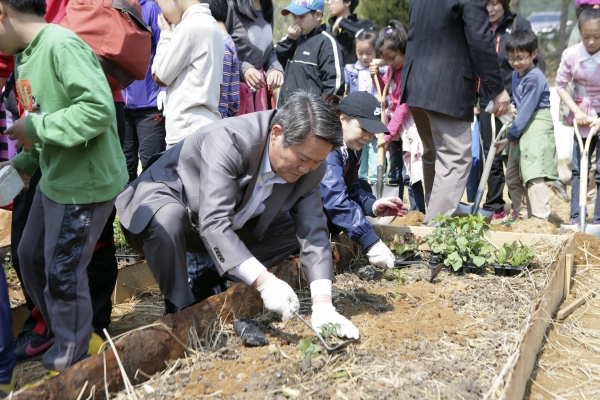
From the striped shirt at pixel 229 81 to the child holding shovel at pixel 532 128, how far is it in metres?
2.72

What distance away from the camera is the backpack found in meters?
2.88

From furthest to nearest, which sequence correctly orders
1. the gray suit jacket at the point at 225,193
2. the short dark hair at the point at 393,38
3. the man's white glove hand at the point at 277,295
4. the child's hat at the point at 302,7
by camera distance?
the child's hat at the point at 302,7
the short dark hair at the point at 393,38
the gray suit jacket at the point at 225,193
the man's white glove hand at the point at 277,295

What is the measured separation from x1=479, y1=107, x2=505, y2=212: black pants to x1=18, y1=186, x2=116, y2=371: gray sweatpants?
482 centimetres

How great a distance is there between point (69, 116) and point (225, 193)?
811mm

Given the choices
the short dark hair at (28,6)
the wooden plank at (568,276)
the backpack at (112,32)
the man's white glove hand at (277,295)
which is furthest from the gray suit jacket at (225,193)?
the wooden plank at (568,276)

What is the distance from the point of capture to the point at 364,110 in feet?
12.9

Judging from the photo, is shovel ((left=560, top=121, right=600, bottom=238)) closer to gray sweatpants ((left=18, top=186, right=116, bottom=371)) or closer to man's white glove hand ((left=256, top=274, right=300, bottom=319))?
man's white glove hand ((left=256, top=274, right=300, bottom=319))

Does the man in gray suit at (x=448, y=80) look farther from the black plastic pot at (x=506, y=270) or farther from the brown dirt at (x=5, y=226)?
the brown dirt at (x=5, y=226)

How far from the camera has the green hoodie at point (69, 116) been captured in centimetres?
230

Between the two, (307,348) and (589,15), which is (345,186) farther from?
(589,15)

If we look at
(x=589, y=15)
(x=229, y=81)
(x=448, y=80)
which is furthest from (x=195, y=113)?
(x=589, y=15)

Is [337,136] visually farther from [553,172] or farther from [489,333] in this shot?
[553,172]

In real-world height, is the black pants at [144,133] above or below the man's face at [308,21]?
below

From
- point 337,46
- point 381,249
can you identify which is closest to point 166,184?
point 381,249
